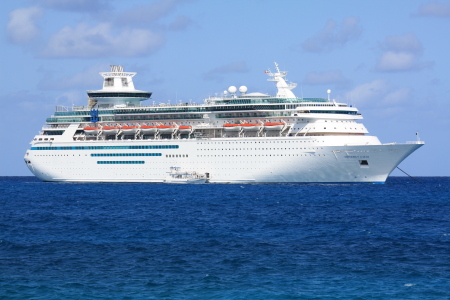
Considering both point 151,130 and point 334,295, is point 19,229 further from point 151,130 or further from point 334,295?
point 151,130

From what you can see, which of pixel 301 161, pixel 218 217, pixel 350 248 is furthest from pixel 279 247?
pixel 301 161

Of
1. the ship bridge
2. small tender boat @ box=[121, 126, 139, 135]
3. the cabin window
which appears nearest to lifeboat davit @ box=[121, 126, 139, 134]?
small tender boat @ box=[121, 126, 139, 135]

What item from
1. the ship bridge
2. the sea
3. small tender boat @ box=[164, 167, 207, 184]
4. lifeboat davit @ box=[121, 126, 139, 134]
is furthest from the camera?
the ship bridge

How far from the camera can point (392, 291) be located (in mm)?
25234

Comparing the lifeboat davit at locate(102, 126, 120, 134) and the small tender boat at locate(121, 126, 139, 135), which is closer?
the small tender boat at locate(121, 126, 139, 135)

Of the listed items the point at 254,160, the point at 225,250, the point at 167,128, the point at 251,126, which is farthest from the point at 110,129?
the point at 225,250

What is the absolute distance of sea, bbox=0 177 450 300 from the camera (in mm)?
25688

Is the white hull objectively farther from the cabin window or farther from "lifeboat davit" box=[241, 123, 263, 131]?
the cabin window

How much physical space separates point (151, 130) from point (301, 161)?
22.1m

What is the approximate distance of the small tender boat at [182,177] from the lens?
87.6 m

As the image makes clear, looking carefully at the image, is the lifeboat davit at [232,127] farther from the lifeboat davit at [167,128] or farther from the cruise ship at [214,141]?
the lifeboat davit at [167,128]

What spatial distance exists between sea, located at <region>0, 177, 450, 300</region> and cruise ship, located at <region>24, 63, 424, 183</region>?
19728mm

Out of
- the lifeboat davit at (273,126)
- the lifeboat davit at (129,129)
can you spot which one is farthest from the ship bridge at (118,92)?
the lifeboat davit at (273,126)

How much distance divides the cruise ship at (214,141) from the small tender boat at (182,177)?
1.68 feet
